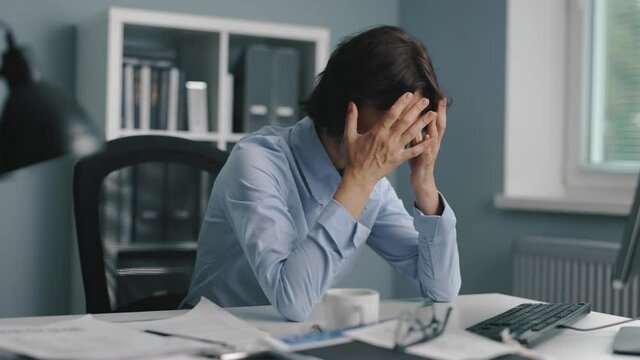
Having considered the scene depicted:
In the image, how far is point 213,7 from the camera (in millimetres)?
3250

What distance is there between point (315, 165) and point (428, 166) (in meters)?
0.23

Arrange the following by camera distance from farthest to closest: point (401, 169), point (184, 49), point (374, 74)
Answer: point (401, 169) → point (184, 49) → point (374, 74)

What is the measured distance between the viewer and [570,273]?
279 centimetres

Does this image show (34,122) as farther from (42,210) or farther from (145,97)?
(42,210)

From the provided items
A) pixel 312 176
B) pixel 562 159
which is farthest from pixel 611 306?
pixel 312 176

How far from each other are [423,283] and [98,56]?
1.63 meters

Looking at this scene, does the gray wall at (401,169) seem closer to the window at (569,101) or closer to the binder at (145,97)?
the window at (569,101)

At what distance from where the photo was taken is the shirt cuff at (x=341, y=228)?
1380 mm

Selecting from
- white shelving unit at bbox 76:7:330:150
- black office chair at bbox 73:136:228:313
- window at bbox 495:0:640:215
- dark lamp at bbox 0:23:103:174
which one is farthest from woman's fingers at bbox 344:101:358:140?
window at bbox 495:0:640:215

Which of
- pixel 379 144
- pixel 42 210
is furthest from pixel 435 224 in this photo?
pixel 42 210

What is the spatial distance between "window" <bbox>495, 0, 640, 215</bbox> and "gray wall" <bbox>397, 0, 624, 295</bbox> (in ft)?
0.20

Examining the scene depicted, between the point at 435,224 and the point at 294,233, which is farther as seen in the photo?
the point at 435,224

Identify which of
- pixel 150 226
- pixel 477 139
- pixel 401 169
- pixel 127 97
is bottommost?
pixel 150 226

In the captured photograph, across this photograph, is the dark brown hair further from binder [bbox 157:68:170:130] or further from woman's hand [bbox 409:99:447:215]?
binder [bbox 157:68:170:130]
